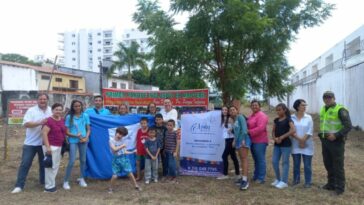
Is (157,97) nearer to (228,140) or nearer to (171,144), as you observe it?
(171,144)

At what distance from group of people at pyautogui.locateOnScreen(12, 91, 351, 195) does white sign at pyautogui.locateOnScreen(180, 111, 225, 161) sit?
365 millimetres

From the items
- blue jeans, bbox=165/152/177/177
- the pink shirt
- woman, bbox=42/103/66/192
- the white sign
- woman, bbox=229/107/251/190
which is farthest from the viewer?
the white sign

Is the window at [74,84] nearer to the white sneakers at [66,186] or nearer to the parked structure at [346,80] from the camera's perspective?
the parked structure at [346,80]

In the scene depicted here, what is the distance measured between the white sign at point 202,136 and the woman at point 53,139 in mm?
2749

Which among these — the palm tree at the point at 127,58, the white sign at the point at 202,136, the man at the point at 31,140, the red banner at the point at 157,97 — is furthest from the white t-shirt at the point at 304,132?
the palm tree at the point at 127,58

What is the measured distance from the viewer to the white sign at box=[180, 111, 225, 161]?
8227 mm

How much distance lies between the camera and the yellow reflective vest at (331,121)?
259 inches

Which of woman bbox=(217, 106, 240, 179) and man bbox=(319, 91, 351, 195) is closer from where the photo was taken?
man bbox=(319, 91, 351, 195)

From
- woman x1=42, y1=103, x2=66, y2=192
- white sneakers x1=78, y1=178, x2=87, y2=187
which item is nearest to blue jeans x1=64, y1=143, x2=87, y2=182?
white sneakers x1=78, y1=178, x2=87, y2=187

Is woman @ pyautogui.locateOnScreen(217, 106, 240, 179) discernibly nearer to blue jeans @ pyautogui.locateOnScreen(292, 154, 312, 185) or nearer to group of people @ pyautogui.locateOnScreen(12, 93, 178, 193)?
group of people @ pyautogui.locateOnScreen(12, 93, 178, 193)

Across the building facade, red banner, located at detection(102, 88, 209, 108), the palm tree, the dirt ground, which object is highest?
the building facade

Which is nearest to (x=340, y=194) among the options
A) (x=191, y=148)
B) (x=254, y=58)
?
(x=191, y=148)

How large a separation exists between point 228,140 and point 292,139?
4.13ft

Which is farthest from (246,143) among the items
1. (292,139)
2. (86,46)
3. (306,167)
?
(86,46)
